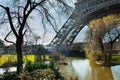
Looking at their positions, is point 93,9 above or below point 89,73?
above

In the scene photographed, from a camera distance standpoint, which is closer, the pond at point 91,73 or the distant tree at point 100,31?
the pond at point 91,73

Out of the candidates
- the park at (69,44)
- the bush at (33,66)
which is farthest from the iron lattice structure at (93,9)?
the bush at (33,66)

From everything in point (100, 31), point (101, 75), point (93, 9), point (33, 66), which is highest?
point (93, 9)

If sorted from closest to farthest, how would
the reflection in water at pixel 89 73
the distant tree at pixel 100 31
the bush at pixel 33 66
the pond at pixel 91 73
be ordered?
the bush at pixel 33 66 → the pond at pixel 91 73 → the reflection in water at pixel 89 73 → the distant tree at pixel 100 31

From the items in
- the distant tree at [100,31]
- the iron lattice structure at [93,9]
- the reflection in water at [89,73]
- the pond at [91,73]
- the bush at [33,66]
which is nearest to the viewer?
the bush at [33,66]

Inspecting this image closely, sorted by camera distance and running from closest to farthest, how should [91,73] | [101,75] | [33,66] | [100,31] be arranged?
[33,66]
[101,75]
[91,73]
[100,31]

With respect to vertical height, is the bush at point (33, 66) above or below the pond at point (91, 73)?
above

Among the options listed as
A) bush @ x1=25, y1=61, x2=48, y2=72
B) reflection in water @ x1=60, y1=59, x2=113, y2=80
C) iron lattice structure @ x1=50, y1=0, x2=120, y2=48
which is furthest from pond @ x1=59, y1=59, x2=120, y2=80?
iron lattice structure @ x1=50, y1=0, x2=120, y2=48

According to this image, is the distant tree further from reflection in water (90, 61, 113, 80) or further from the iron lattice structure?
reflection in water (90, 61, 113, 80)

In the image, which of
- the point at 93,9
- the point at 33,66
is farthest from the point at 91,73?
the point at 93,9

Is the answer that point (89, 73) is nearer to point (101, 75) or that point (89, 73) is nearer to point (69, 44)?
point (101, 75)

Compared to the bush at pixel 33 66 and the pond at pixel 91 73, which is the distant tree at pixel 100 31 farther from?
the bush at pixel 33 66

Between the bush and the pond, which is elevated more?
the bush

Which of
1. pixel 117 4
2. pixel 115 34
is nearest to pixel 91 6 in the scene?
pixel 117 4
